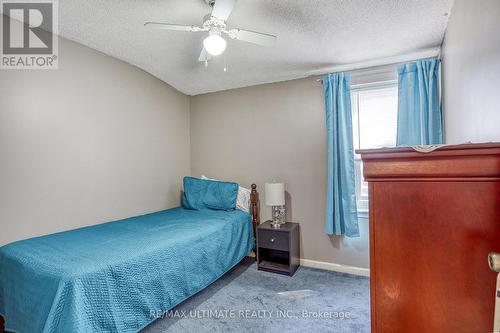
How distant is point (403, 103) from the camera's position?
97.3 inches

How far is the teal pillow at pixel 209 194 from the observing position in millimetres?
3131

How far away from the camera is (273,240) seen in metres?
2.84

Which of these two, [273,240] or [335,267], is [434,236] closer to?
[273,240]

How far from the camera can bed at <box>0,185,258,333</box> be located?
1.36 metres

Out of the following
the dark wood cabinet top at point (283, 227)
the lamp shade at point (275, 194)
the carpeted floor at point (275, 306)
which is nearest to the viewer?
the carpeted floor at point (275, 306)

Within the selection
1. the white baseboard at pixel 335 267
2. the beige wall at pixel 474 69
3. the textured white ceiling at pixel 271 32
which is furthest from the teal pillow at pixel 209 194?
the beige wall at pixel 474 69

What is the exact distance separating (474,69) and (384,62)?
153cm

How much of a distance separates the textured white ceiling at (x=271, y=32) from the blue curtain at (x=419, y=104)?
203mm

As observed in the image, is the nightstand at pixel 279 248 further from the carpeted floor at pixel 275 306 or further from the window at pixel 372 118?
the window at pixel 372 118

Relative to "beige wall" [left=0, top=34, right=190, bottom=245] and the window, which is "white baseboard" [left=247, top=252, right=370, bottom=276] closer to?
the window

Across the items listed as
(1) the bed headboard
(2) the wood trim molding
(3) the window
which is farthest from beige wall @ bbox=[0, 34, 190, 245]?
(2) the wood trim molding

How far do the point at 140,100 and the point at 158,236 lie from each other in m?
1.77

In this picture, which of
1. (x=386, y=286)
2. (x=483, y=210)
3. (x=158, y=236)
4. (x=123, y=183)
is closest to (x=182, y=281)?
(x=158, y=236)

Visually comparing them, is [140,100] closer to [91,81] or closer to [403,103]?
[91,81]
